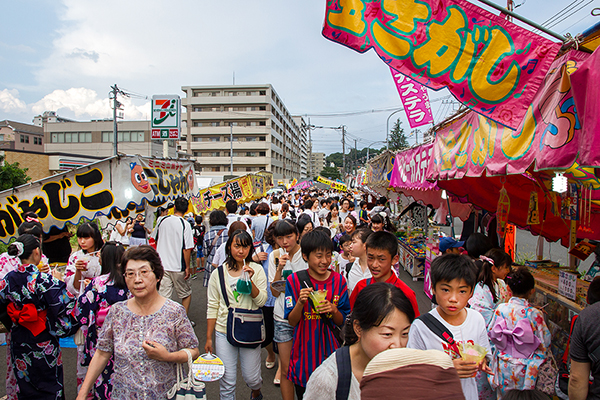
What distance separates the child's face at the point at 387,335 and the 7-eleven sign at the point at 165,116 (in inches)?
553

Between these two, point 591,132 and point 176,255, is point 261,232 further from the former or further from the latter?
point 591,132

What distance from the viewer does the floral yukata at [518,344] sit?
115 inches

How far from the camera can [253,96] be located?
203 ft

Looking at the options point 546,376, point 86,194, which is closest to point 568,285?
point 546,376

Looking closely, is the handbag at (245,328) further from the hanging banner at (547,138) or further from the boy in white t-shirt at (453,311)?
the hanging banner at (547,138)

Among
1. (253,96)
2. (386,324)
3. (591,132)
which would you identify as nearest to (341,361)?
(386,324)

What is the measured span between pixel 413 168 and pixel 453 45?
405 cm

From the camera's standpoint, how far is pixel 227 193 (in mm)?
12141

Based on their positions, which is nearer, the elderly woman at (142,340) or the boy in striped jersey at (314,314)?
the elderly woman at (142,340)

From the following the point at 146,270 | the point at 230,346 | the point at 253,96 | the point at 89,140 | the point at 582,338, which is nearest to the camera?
the point at 582,338

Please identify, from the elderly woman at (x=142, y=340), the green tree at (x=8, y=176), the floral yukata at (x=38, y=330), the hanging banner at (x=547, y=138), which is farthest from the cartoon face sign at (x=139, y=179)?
the green tree at (x=8, y=176)

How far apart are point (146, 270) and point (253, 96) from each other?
207ft

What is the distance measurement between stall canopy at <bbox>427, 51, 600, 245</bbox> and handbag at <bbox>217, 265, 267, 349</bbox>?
8.22 ft

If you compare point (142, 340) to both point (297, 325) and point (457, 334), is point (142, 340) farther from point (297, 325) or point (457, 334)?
point (457, 334)
